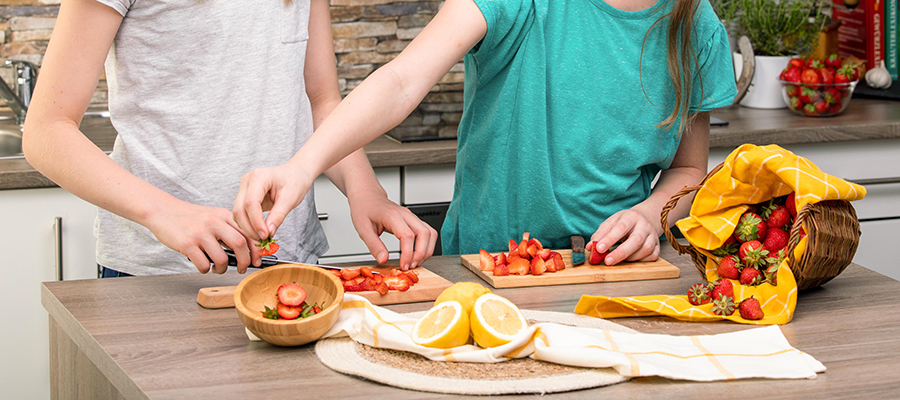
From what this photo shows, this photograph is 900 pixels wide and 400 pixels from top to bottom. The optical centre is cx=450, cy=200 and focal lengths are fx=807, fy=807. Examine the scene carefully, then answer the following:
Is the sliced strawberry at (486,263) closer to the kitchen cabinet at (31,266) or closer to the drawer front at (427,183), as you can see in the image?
the drawer front at (427,183)

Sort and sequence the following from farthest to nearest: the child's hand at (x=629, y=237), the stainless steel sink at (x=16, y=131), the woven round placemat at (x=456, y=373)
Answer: the stainless steel sink at (x=16, y=131), the child's hand at (x=629, y=237), the woven round placemat at (x=456, y=373)

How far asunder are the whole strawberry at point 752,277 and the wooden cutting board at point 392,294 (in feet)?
1.26

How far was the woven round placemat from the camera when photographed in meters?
0.78

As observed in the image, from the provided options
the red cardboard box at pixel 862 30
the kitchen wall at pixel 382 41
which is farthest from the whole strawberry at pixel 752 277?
the red cardboard box at pixel 862 30

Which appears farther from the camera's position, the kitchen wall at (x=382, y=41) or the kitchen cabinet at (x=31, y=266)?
the kitchen wall at (x=382, y=41)

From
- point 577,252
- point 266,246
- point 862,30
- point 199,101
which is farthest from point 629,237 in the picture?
point 862,30

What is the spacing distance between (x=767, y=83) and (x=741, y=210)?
1.66 m

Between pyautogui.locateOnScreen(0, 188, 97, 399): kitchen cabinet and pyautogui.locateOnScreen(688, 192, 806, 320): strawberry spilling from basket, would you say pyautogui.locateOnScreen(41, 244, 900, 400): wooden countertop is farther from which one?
pyautogui.locateOnScreen(0, 188, 97, 399): kitchen cabinet

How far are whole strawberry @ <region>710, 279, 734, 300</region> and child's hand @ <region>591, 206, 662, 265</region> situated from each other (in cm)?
19

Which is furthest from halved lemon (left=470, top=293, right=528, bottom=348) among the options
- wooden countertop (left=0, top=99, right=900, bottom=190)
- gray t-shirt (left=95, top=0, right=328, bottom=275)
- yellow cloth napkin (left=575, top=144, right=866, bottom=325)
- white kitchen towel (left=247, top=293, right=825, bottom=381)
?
wooden countertop (left=0, top=99, right=900, bottom=190)

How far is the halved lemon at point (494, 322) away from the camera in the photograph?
85 centimetres

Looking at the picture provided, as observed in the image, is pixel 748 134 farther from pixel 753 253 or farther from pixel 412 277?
pixel 412 277

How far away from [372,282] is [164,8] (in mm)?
474

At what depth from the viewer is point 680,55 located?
1.27 metres
